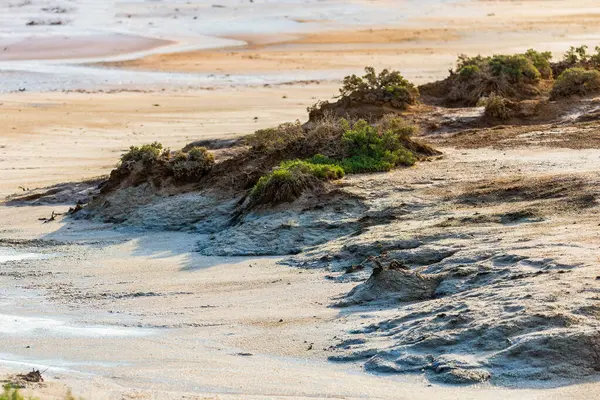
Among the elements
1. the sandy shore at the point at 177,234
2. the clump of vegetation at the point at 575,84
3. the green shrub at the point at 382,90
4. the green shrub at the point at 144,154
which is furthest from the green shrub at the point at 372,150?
the clump of vegetation at the point at 575,84

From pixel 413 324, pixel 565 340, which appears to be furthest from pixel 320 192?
pixel 565 340

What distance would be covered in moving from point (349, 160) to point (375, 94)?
3.67m

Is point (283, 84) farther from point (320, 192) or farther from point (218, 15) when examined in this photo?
point (218, 15)

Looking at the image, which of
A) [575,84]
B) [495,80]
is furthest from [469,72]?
[575,84]

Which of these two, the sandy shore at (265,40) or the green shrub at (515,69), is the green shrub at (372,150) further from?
the sandy shore at (265,40)

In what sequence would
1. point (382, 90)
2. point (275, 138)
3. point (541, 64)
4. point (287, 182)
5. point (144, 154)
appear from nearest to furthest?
point (287, 182) → point (275, 138) → point (144, 154) → point (382, 90) → point (541, 64)

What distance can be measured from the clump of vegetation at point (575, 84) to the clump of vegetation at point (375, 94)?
6.82ft

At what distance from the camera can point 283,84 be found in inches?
1110

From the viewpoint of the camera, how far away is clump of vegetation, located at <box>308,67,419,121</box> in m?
16.5

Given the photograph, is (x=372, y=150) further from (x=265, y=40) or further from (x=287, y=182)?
(x=265, y=40)

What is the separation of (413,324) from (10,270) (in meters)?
4.77

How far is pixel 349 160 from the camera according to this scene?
13.3 m

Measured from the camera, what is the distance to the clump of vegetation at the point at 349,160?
12.2m

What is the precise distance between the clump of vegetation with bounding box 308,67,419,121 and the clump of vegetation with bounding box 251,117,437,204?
7.19ft
